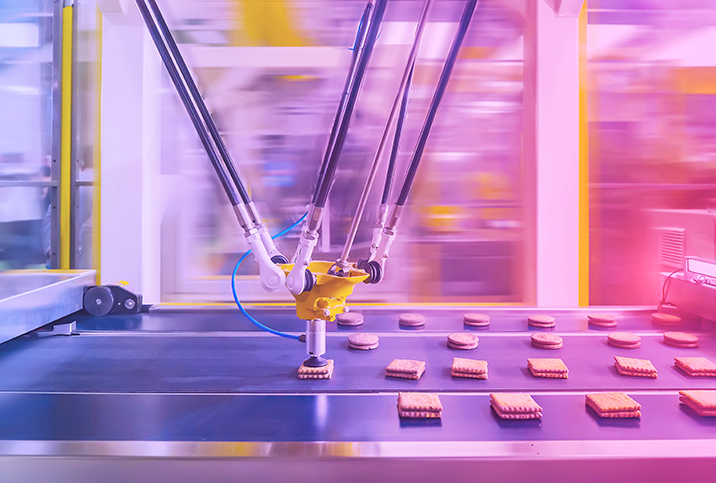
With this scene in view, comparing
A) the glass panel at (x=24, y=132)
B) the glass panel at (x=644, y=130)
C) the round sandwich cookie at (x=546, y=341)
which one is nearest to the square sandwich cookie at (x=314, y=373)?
the round sandwich cookie at (x=546, y=341)

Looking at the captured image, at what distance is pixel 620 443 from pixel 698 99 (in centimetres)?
294

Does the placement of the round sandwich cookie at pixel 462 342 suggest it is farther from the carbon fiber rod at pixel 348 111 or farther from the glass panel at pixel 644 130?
the glass panel at pixel 644 130

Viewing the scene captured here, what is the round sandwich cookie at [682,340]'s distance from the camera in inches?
52.9

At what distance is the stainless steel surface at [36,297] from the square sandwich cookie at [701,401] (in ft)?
5.83

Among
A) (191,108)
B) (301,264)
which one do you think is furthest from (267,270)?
(191,108)

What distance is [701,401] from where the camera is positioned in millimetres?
904

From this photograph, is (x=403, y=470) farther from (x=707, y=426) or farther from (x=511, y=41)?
(x=511, y=41)

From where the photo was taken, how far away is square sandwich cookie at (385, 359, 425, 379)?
1.10 meters

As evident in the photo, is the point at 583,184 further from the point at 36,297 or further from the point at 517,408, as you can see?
the point at 36,297

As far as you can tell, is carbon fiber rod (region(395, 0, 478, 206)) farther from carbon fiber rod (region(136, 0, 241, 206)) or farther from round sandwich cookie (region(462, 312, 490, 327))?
round sandwich cookie (region(462, 312, 490, 327))

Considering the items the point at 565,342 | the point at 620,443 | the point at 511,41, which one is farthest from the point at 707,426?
the point at 511,41

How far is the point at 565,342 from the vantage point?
1426mm

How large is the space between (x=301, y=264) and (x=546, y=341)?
841mm

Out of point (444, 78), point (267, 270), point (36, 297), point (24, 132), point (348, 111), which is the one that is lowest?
point (36, 297)
